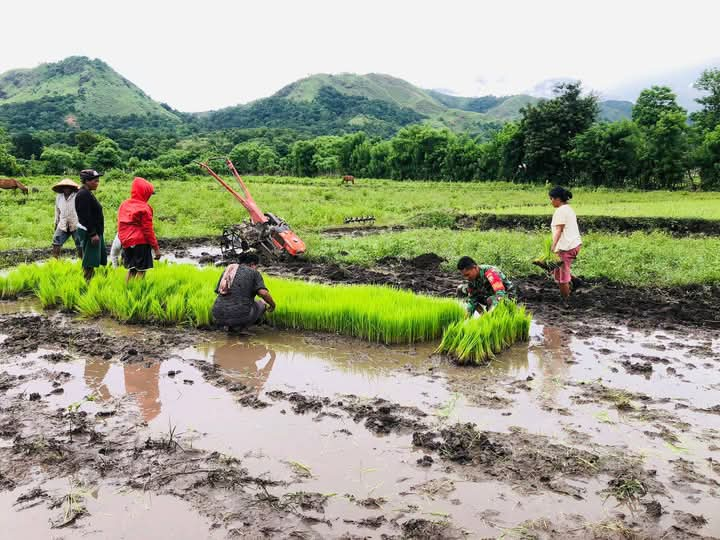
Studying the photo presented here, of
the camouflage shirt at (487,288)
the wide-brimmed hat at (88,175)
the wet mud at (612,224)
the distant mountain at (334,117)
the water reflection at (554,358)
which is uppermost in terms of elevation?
the distant mountain at (334,117)

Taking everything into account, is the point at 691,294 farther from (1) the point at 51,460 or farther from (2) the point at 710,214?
(2) the point at 710,214

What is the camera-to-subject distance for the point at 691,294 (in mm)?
8383

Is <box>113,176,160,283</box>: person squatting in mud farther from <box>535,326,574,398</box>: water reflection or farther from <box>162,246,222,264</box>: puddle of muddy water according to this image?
<box>535,326,574,398</box>: water reflection

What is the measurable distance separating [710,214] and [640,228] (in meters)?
2.34

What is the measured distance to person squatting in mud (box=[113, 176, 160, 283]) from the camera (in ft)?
25.0

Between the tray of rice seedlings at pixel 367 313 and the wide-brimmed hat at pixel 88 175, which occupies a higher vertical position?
the wide-brimmed hat at pixel 88 175

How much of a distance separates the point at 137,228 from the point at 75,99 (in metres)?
170

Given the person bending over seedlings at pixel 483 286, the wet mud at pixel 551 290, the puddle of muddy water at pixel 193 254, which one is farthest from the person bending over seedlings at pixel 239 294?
the puddle of muddy water at pixel 193 254

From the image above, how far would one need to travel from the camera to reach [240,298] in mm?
6480

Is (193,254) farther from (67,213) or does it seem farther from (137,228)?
(137,228)

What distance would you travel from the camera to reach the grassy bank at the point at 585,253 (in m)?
9.34

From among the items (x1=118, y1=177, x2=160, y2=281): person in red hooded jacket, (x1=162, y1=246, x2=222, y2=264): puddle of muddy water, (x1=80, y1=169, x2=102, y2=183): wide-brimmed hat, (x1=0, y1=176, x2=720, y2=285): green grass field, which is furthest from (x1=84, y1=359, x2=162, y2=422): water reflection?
(x1=0, y1=176, x2=720, y2=285): green grass field

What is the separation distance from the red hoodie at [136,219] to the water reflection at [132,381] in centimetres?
239

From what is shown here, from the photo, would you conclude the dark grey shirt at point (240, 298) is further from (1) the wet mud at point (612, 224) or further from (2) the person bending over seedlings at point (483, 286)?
(1) the wet mud at point (612, 224)
